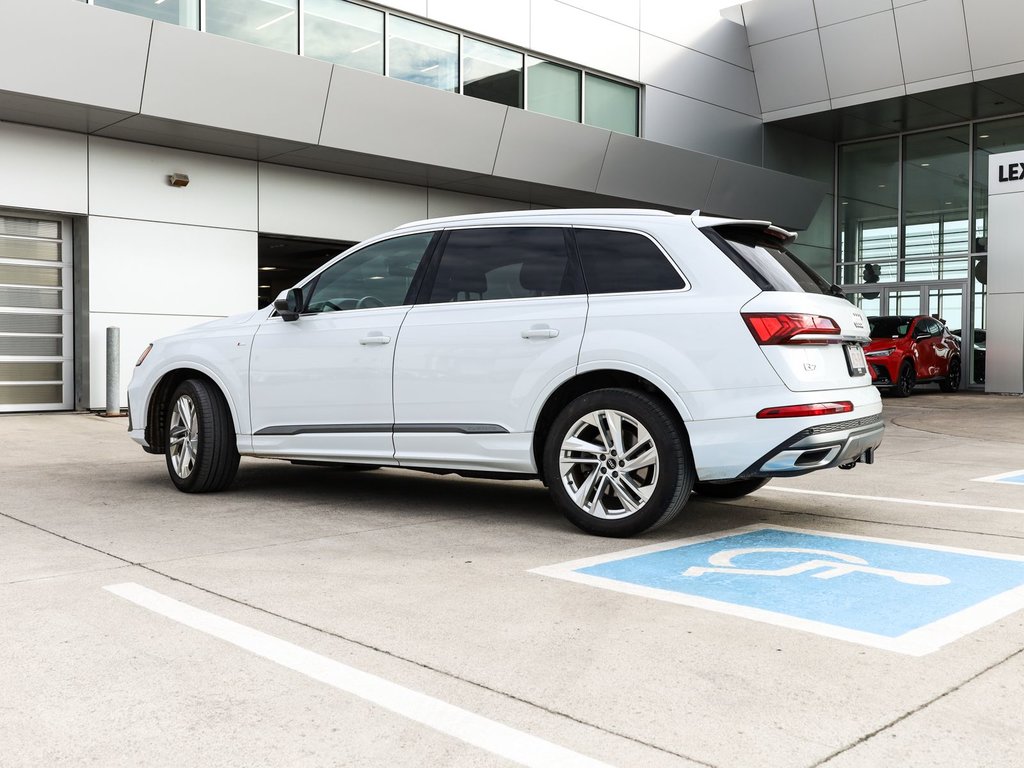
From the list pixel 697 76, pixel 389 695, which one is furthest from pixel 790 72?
pixel 389 695

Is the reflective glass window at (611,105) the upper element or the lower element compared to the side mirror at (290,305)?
upper

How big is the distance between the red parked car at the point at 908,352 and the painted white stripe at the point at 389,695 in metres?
17.7

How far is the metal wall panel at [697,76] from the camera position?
22000 millimetres

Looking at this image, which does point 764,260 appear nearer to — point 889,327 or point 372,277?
point 372,277

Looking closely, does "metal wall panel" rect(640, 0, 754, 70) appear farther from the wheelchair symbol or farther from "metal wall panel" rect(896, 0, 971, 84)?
the wheelchair symbol

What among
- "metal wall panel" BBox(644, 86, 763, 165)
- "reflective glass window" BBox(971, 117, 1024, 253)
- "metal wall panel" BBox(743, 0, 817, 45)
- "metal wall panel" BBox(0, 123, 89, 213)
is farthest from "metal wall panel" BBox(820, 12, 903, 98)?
"metal wall panel" BBox(0, 123, 89, 213)

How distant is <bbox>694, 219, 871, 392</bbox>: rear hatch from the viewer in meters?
5.13

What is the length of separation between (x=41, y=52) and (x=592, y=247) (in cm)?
974

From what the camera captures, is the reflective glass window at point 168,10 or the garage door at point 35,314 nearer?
the reflective glass window at point 168,10

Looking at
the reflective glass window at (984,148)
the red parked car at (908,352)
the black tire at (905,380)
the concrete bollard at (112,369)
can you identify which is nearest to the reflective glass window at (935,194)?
the reflective glass window at (984,148)

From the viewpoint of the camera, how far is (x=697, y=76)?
76.0 ft

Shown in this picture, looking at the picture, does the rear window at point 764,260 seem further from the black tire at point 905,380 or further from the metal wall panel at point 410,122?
the black tire at point 905,380

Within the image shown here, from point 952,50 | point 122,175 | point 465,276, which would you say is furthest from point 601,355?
point 952,50

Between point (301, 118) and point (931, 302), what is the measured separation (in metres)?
16.7
